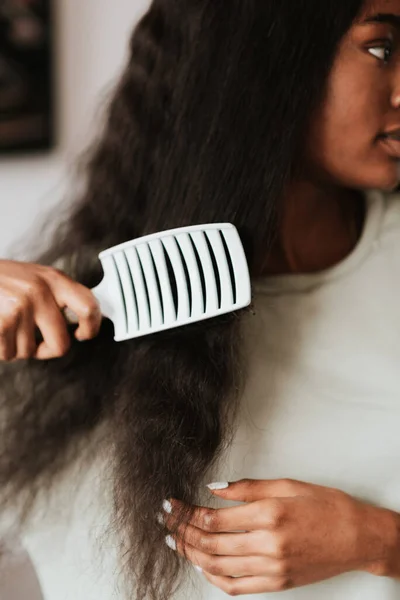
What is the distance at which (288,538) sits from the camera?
0.57 metres

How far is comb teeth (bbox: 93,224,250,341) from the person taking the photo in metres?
0.56

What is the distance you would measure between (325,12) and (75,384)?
0.38 metres

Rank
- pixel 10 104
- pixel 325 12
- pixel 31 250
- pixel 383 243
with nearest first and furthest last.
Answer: pixel 325 12, pixel 383 243, pixel 31 250, pixel 10 104

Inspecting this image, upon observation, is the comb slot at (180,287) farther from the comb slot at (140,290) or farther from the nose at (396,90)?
the nose at (396,90)

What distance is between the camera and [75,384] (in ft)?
2.32

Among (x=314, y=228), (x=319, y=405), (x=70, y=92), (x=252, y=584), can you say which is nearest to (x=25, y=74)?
(x=70, y=92)

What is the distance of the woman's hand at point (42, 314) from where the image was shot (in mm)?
566

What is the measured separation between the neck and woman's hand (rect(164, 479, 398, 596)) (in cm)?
22

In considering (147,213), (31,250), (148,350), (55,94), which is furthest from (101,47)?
(148,350)

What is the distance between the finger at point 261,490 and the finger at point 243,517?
1cm

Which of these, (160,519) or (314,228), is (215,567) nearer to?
(160,519)

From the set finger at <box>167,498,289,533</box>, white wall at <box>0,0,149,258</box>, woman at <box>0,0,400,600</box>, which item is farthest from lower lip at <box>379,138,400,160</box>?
white wall at <box>0,0,149,258</box>

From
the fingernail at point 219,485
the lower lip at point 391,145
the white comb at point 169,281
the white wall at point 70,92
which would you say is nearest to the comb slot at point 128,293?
the white comb at point 169,281

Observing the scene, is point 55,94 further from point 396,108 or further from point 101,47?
point 396,108
